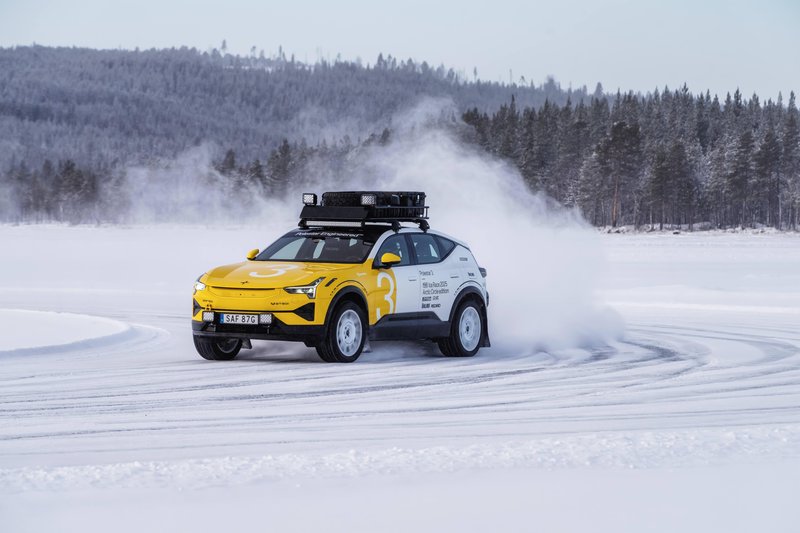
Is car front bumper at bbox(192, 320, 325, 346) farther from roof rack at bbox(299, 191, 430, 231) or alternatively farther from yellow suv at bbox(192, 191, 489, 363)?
roof rack at bbox(299, 191, 430, 231)

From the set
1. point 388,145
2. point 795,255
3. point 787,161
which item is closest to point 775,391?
point 795,255

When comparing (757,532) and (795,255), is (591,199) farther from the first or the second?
(757,532)

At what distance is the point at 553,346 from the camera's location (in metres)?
15.9

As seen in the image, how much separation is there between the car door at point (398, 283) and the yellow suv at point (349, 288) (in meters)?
0.01

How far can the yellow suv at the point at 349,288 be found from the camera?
42.9 ft

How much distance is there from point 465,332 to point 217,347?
10.7 feet

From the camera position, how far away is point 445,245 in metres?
15.3

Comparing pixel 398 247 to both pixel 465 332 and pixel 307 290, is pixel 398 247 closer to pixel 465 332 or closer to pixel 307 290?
pixel 465 332

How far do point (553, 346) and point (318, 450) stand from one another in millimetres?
8377

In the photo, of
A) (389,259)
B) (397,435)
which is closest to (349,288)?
A: (389,259)

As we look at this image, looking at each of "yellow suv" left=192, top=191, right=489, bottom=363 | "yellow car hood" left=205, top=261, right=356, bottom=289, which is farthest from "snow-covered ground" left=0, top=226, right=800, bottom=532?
"yellow car hood" left=205, top=261, right=356, bottom=289

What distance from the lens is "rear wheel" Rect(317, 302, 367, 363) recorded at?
1323 cm

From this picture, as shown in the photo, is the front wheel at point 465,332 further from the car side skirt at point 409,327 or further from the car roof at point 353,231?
the car roof at point 353,231

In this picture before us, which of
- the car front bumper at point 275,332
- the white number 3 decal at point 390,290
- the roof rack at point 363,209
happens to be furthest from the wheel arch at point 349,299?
the roof rack at point 363,209
